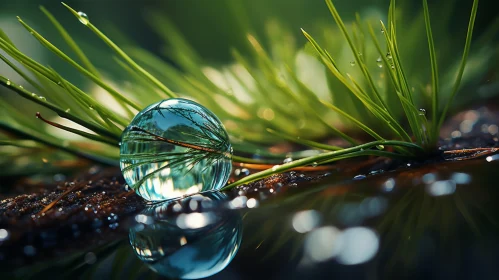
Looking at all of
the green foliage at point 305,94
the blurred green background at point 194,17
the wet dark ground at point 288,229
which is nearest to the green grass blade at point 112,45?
the green foliage at point 305,94

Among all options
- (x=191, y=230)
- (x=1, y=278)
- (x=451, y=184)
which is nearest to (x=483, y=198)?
(x=451, y=184)

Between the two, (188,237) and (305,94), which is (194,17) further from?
(188,237)

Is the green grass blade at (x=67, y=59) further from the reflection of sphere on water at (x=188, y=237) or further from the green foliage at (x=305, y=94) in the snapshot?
the reflection of sphere on water at (x=188, y=237)

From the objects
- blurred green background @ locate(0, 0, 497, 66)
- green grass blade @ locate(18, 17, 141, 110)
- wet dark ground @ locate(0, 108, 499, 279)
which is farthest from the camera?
blurred green background @ locate(0, 0, 497, 66)

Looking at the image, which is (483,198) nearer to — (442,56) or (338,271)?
(338,271)

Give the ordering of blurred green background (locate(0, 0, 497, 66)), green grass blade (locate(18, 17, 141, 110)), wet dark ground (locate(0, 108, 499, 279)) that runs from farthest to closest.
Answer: blurred green background (locate(0, 0, 497, 66))
green grass blade (locate(18, 17, 141, 110))
wet dark ground (locate(0, 108, 499, 279))

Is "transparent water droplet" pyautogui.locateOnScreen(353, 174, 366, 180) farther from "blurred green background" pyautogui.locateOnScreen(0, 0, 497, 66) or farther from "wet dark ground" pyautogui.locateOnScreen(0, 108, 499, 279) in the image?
"blurred green background" pyautogui.locateOnScreen(0, 0, 497, 66)

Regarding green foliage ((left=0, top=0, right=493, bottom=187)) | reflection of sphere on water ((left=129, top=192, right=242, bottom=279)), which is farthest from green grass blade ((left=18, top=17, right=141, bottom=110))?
reflection of sphere on water ((left=129, top=192, right=242, bottom=279))
